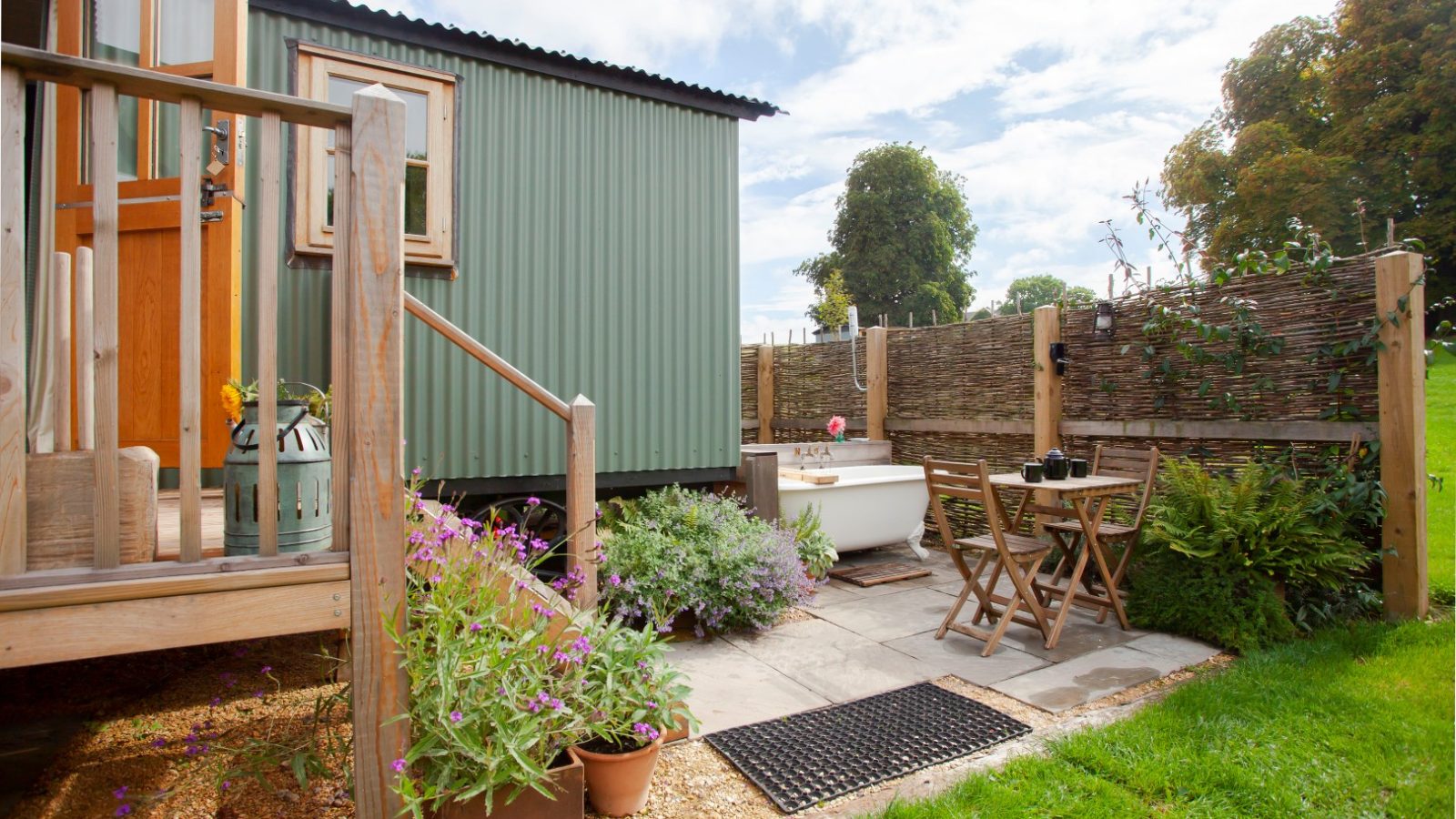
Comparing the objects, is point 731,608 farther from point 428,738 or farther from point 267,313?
point 267,313

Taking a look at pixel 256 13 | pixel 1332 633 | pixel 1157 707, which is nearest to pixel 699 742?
pixel 1157 707

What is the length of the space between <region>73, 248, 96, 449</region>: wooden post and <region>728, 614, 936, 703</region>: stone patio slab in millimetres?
2699

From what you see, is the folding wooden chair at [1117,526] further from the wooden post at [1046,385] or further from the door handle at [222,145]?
the door handle at [222,145]

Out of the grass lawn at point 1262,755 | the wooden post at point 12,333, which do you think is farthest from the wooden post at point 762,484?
the wooden post at point 12,333

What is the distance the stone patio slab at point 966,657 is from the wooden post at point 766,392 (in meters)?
4.66

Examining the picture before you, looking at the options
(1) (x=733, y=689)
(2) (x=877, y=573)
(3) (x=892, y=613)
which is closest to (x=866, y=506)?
Result: (2) (x=877, y=573)

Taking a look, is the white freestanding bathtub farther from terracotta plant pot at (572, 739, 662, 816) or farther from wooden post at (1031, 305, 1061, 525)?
terracotta plant pot at (572, 739, 662, 816)

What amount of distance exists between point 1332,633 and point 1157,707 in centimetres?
151

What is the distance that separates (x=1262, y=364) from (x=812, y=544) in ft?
9.57

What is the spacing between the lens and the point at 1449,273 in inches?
559

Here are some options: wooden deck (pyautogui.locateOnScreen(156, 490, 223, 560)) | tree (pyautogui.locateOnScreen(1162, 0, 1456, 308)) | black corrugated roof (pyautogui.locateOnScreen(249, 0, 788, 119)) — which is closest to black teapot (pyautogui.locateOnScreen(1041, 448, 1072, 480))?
black corrugated roof (pyautogui.locateOnScreen(249, 0, 788, 119))

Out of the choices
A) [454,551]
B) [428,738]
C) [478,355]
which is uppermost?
[478,355]

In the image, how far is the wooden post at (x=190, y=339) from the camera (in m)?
1.73

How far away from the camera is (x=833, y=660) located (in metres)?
3.66
